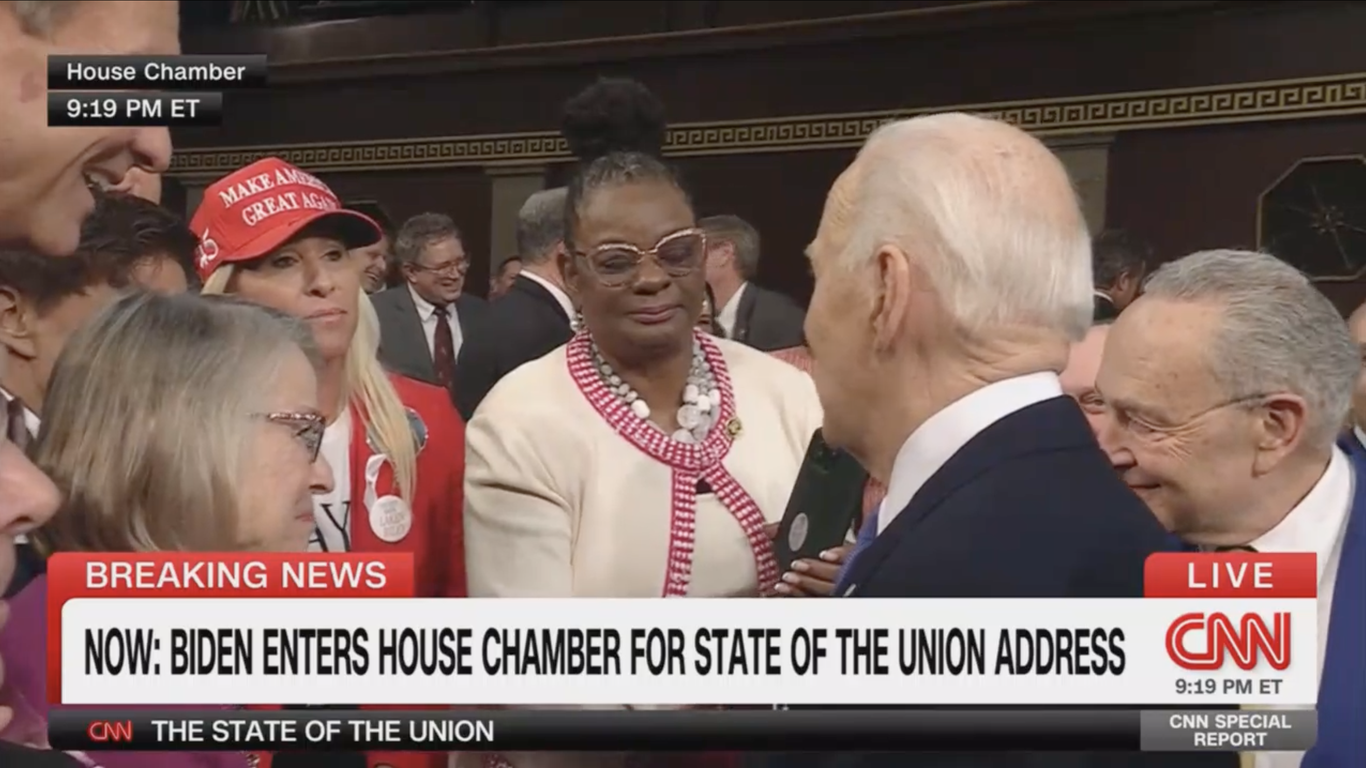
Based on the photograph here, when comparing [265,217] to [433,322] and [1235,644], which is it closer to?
[433,322]

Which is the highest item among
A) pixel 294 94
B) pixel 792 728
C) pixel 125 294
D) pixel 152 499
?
pixel 294 94

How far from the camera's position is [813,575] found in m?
0.77

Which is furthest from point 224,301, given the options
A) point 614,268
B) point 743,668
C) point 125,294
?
point 743,668

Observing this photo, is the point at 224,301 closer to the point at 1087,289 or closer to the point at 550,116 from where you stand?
the point at 550,116

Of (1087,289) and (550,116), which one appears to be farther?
(550,116)

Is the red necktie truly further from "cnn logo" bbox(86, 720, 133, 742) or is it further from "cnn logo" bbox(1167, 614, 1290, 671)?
"cnn logo" bbox(1167, 614, 1290, 671)

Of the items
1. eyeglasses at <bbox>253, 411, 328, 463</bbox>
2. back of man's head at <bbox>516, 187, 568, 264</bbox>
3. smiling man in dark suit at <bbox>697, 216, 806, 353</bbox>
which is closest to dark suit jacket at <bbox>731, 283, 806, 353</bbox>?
smiling man in dark suit at <bbox>697, 216, 806, 353</bbox>

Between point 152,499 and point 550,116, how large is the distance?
28cm

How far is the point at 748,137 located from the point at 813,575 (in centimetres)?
24

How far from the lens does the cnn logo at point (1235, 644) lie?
73 cm

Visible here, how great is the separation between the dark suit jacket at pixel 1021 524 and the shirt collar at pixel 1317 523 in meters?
0.12

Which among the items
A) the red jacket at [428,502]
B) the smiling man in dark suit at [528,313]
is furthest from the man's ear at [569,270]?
the red jacket at [428,502]

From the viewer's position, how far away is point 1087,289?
2.21 ft

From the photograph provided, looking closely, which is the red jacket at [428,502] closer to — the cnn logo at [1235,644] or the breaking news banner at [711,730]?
the breaking news banner at [711,730]
